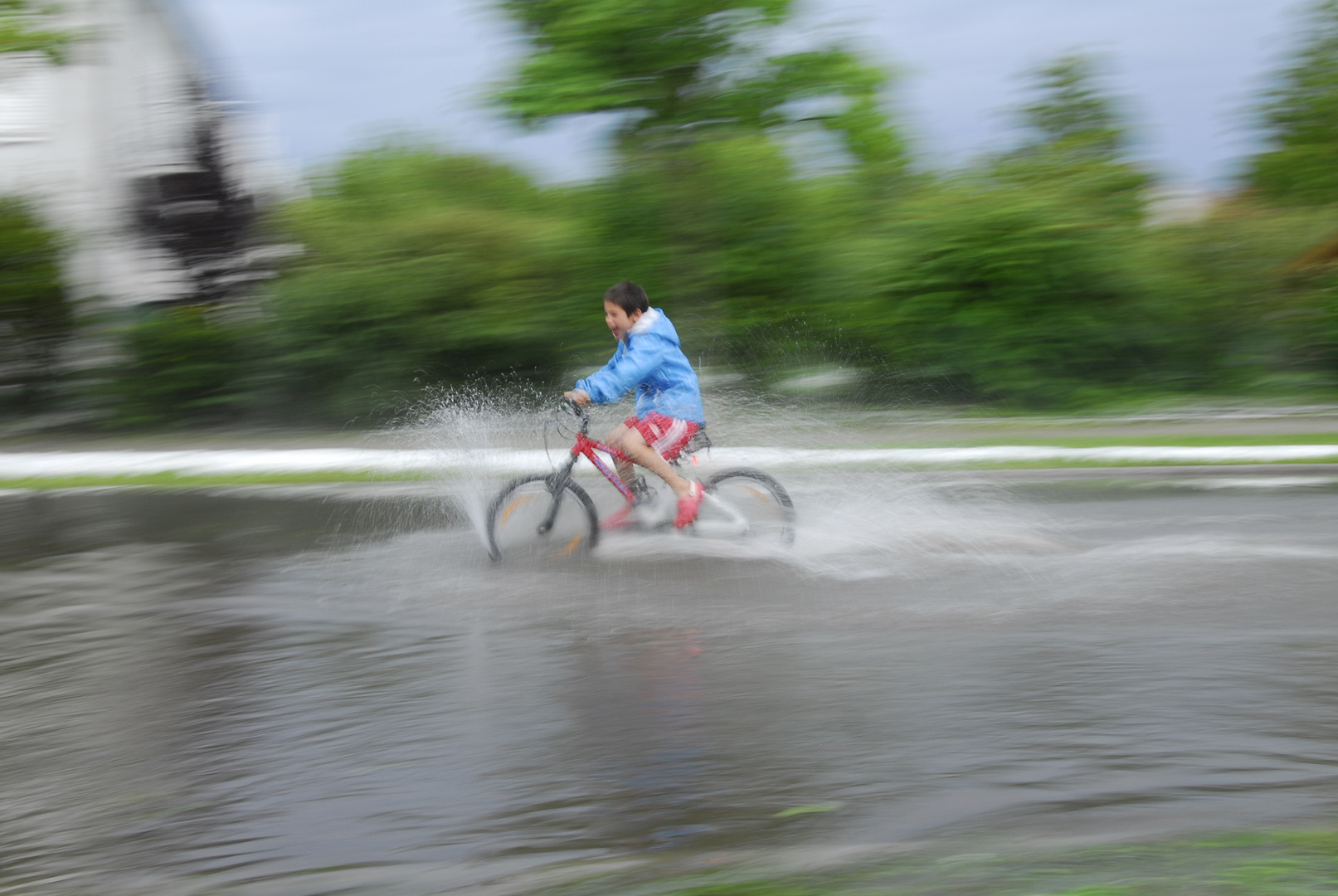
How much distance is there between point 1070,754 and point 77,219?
989 inches

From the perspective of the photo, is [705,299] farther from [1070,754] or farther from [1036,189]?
[1070,754]

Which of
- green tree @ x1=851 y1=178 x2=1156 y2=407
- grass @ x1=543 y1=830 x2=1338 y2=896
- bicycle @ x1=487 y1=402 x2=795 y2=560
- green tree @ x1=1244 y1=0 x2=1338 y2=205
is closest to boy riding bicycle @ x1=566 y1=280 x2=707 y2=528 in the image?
bicycle @ x1=487 y1=402 x2=795 y2=560

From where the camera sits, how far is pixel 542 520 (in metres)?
8.60

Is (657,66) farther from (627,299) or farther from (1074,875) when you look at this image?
(1074,875)

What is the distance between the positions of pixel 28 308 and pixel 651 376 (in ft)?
51.9

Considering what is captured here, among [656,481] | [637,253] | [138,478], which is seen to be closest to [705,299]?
[637,253]

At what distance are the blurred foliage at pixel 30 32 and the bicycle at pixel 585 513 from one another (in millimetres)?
14191

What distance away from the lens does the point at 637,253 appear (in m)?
21.1

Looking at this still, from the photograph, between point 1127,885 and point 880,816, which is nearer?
point 1127,885

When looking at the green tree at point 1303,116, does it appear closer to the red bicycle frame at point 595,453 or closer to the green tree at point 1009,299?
the green tree at point 1009,299

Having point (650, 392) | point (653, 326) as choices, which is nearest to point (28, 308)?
point (650, 392)

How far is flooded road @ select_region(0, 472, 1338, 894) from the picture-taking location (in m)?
4.00

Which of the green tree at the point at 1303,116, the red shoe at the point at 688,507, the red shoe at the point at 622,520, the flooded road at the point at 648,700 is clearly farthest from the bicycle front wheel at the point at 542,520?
the green tree at the point at 1303,116

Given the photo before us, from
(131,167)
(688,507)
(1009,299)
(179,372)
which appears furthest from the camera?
(131,167)
